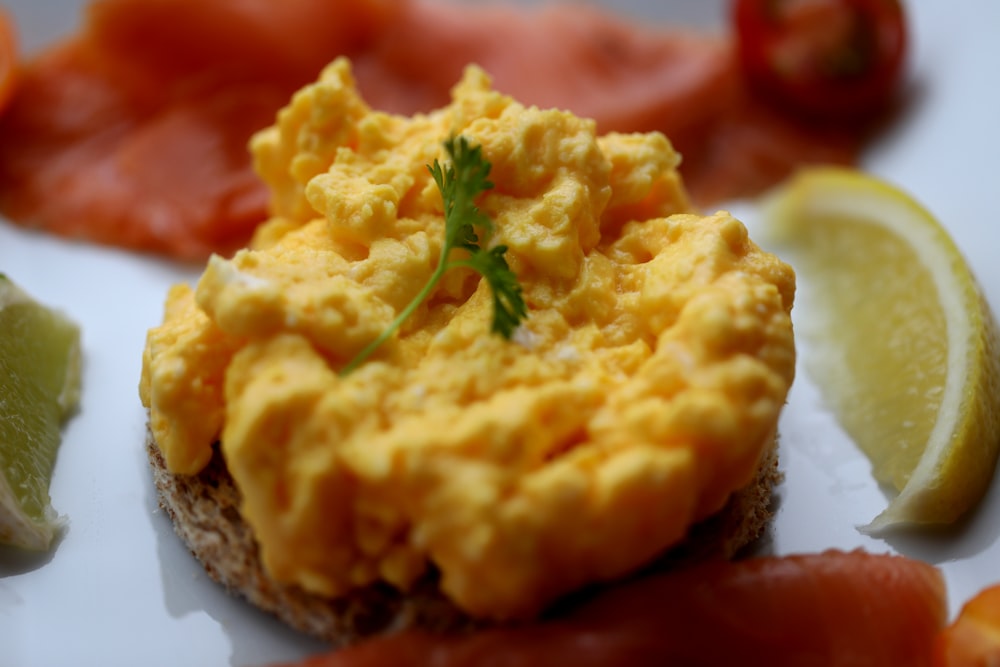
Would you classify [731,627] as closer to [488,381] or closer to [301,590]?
[488,381]

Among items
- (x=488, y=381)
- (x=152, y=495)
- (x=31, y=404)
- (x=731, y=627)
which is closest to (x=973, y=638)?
(x=731, y=627)

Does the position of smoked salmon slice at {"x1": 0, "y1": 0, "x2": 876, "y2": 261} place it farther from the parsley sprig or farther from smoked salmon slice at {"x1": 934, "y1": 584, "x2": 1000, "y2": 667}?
smoked salmon slice at {"x1": 934, "y1": 584, "x2": 1000, "y2": 667}

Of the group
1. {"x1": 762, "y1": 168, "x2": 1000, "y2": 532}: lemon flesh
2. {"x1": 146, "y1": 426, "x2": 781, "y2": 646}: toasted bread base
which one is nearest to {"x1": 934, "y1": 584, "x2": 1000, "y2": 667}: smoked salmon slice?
{"x1": 762, "y1": 168, "x2": 1000, "y2": 532}: lemon flesh

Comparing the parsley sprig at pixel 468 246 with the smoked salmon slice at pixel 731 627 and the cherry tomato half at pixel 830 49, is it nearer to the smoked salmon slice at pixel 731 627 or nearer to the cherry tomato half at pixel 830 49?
the smoked salmon slice at pixel 731 627

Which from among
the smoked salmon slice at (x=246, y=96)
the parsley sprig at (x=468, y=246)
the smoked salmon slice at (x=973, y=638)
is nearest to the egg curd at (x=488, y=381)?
the parsley sprig at (x=468, y=246)

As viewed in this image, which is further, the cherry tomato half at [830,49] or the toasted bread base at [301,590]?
the cherry tomato half at [830,49]

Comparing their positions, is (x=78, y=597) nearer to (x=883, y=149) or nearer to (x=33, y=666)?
(x=33, y=666)
